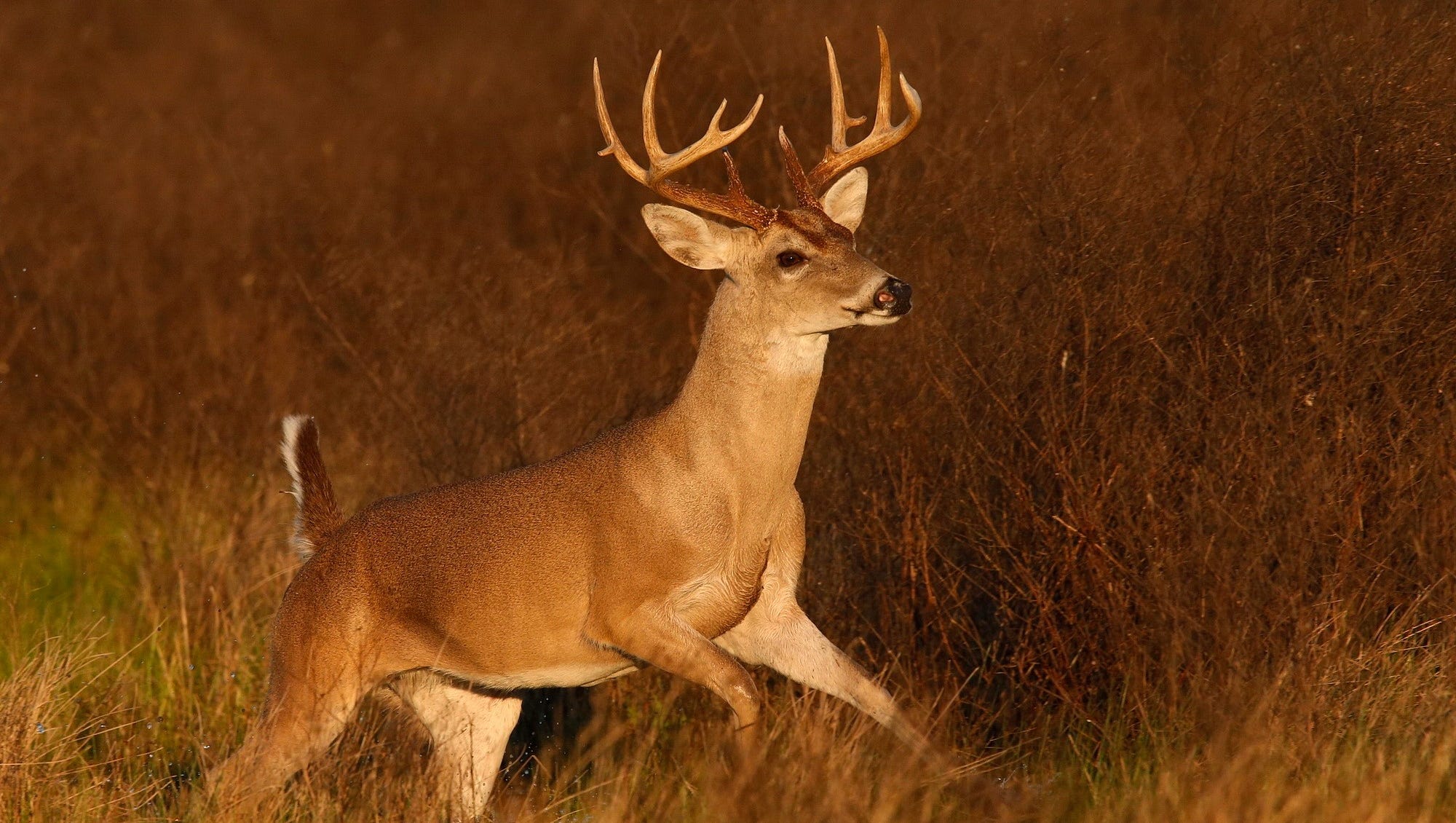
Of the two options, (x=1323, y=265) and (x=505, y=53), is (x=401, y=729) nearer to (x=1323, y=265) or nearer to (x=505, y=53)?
(x=1323, y=265)

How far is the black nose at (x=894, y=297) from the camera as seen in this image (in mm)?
5727

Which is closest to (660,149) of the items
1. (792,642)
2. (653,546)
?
(653,546)

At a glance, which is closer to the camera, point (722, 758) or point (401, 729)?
point (722, 758)

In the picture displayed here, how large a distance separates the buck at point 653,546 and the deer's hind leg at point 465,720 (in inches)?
2.4

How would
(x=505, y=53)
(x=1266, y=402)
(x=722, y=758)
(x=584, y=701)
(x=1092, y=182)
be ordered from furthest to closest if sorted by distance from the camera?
(x=505, y=53) < (x=584, y=701) < (x=1092, y=182) < (x=1266, y=402) < (x=722, y=758)

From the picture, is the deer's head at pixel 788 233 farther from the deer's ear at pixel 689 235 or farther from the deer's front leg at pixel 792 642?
the deer's front leg at pixel 792 642

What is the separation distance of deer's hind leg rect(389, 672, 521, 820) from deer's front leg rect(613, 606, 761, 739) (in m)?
0.90

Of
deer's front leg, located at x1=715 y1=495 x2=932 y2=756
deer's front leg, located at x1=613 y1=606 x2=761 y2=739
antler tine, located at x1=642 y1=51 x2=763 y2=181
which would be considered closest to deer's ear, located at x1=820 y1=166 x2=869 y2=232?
antler tine, located at x1=642 y1=51 x2=763 y2=181

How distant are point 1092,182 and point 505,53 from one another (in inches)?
652

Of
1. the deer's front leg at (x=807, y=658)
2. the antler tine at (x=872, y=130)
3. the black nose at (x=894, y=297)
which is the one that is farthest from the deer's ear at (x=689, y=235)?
the deer's front leg at (x=807, y=658)

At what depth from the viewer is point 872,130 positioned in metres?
6.36

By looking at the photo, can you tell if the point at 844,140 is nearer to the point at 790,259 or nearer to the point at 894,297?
the point at 790,259

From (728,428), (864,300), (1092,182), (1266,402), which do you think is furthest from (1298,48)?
(728,428)

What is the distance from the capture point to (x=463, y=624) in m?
6.13
